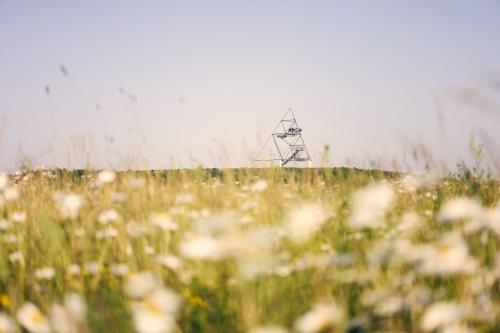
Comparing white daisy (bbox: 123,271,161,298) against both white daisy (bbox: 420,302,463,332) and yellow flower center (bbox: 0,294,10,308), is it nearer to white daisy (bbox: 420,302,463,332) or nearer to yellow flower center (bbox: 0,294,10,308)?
yellow flower center (bbox: 0,294,10,308)

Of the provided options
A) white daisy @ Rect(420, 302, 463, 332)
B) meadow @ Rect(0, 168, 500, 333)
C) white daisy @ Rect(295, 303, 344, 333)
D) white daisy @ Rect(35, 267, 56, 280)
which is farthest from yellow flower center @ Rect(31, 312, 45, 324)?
white daisy @ Rect(420, 302, 463, 332)

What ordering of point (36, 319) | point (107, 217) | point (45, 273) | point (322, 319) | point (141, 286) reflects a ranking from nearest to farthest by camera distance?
point (322, 319) < point (36, 319) < point (141, 286) < point (45, 273) < point (107, 217)

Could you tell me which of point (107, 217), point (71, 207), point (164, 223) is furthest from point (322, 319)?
point (71, 207)

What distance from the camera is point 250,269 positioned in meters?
1.59

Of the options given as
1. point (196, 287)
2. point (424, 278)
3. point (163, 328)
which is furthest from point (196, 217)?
point (163, 328)

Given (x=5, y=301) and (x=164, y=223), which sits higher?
(x=164, y=223)

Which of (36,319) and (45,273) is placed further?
(45,273)

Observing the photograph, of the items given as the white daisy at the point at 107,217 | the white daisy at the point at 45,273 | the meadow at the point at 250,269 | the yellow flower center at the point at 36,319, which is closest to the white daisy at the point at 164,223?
the meadow at the point at 250,269

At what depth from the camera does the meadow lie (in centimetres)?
152

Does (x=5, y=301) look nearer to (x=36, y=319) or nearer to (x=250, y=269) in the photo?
(x=36, y=319)

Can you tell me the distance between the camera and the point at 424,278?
211cm

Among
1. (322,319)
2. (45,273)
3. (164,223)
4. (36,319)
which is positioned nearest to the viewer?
(322,319)

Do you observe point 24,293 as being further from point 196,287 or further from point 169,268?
point 196,287

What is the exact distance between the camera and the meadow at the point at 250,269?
1.52 m
